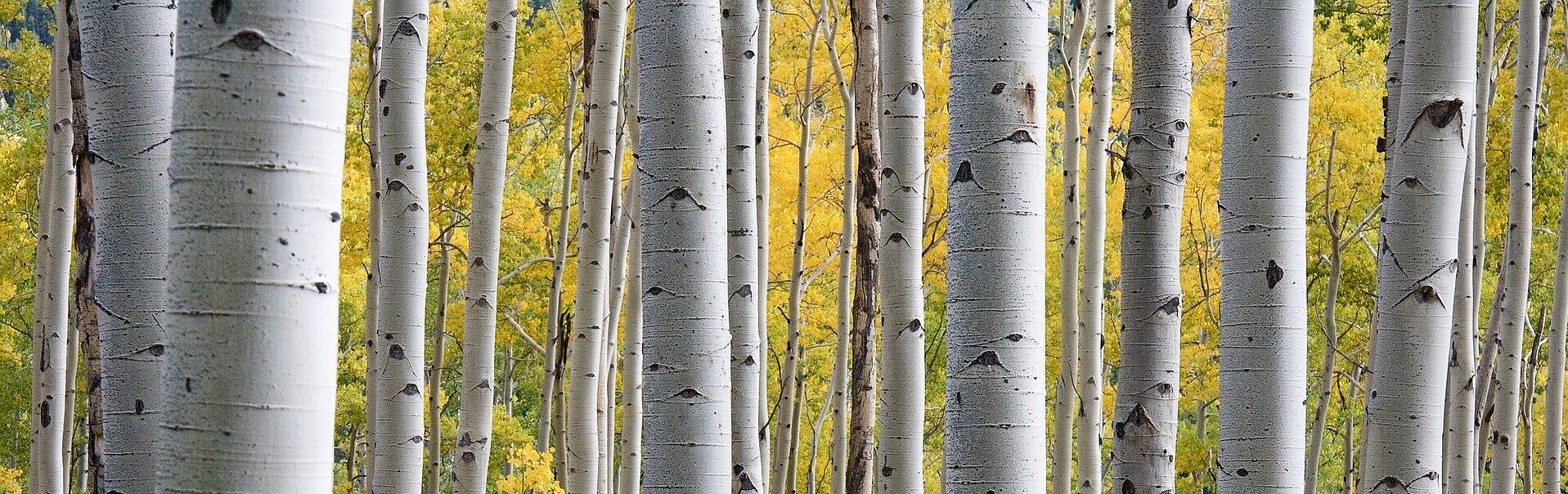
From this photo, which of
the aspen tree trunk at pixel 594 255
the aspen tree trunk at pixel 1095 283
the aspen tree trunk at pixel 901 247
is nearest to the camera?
the aspen tree trunk at pixel 901 247

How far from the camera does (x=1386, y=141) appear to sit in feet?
10.2

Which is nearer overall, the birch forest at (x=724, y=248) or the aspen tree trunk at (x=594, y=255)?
the birch forest at (x=724, y=248)

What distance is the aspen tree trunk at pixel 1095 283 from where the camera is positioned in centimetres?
821

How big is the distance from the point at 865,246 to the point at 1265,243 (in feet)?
11.3

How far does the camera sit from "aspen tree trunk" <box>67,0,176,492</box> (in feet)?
7.57

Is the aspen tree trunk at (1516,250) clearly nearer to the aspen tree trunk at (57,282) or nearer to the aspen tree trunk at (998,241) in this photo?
the aspen tree trunk at (998,241)

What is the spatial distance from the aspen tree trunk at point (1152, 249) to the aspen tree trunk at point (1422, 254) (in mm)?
481

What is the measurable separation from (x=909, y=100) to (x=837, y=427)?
532 cm

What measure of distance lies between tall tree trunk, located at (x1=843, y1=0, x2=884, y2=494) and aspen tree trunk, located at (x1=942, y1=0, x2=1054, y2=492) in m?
3.55

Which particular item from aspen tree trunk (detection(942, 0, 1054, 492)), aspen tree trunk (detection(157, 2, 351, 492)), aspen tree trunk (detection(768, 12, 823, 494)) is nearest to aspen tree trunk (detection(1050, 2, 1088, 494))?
aspen tree trunk (detection(768, 12, 823, 494))

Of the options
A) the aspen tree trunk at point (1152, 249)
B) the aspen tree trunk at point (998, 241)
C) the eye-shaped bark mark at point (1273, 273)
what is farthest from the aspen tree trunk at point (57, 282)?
the eye-shaped bark mark at point (1273, 273)

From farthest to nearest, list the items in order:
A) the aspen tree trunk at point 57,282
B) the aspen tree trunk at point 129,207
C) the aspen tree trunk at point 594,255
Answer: the aspen tree trunk at point 57,282 → the aspen tree trunk at point 594,255 → the aspen tree trunk at point 129,207

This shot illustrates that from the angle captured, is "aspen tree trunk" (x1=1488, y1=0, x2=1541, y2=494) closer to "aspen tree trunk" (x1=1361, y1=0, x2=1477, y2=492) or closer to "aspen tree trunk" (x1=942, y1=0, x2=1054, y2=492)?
"aspen tree trunk" (x1=1361, y1=0, x2=1477, y2=492)

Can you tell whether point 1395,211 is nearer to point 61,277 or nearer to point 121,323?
point 121,323
